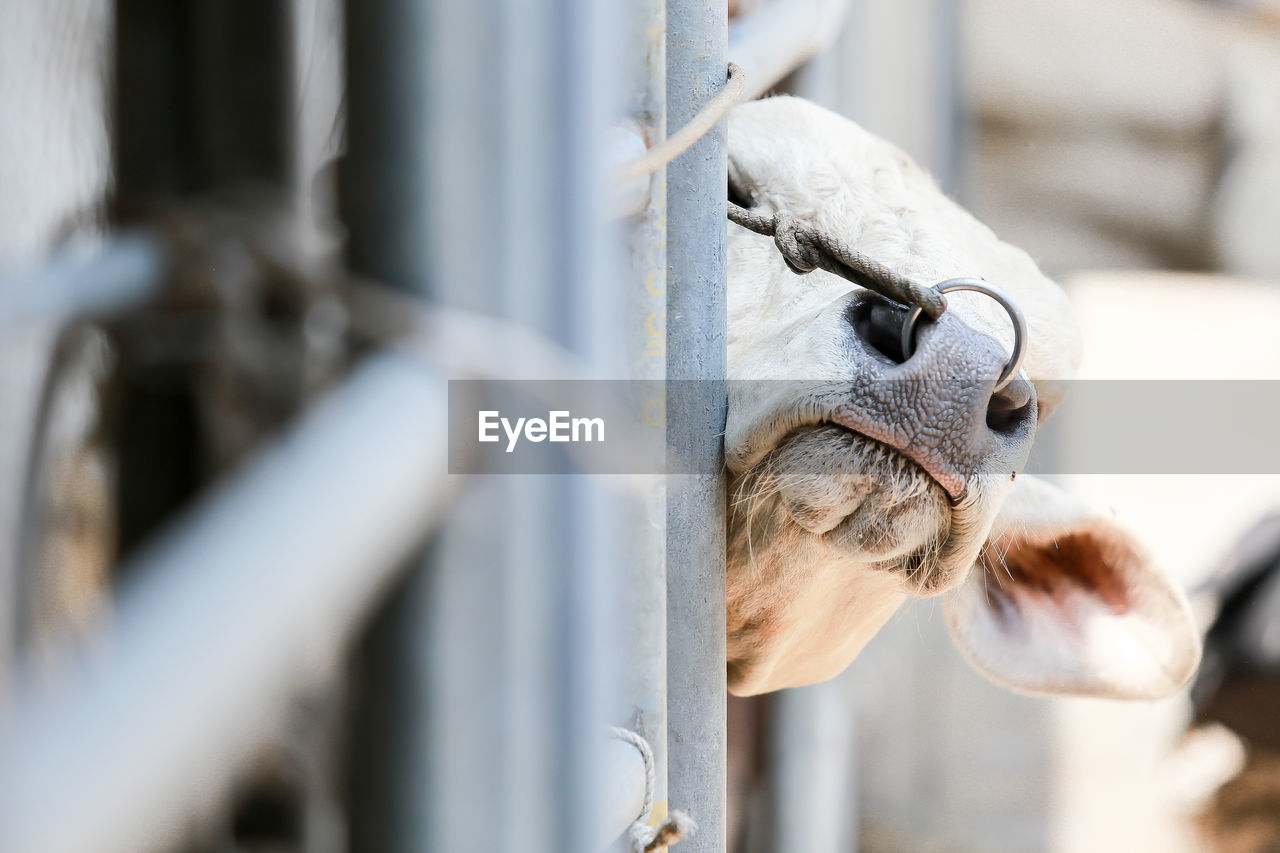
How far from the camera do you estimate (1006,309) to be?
54.8 inches

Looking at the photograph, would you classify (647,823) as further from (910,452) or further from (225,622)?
(225,622)

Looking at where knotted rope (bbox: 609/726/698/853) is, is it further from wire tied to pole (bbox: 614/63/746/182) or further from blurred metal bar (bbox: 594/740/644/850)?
wire tied to pole (bbox: 614/63/746/182)

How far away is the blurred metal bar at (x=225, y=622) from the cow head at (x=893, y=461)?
96cm

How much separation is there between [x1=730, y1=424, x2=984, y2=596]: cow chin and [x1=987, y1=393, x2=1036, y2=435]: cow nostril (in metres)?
0.11

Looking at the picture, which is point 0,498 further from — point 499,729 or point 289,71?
point 499,729

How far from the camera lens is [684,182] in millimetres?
1390

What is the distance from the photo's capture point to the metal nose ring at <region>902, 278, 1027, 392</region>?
1.35 meters

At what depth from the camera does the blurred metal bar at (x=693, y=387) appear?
1392mm

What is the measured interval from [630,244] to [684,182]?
0.61 ft

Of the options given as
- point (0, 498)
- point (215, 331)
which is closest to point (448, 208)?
point (215, 331)

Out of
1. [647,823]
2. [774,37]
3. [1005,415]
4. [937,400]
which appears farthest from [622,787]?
[774,37]

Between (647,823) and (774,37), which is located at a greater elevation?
(774,37)

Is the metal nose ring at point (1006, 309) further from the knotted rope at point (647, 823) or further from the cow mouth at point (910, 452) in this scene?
the knotted rope at point (647, 823)

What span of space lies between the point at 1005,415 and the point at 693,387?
0.39m
